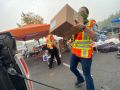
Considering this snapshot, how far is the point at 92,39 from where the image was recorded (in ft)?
18.2

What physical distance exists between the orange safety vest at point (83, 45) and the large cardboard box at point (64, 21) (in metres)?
0.48

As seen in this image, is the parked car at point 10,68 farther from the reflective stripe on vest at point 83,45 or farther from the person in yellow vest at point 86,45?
the reflective stripe on vest at point 83,45

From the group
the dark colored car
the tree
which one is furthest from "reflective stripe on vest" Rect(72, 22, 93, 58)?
the tree

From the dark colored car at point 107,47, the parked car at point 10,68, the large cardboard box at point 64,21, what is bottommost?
the dark colored car at point 107,47

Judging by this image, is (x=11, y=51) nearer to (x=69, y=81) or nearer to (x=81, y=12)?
(x=81, y=12)

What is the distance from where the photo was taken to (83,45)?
5699mm

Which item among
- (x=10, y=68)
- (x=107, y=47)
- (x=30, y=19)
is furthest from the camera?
(x=30, y=19)

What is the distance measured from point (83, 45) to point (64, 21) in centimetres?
130

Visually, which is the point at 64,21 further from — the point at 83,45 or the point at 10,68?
the point at 10,68

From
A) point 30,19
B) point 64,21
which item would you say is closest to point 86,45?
point 64,21

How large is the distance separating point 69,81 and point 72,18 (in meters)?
3.30

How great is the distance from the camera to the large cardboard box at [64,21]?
4.62 m

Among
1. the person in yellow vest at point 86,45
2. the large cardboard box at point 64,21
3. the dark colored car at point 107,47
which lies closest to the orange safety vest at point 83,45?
the person in yellow vest at point 86,45

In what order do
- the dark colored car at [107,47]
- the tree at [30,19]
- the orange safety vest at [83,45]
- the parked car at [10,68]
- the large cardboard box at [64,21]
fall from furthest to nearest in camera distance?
the tree at [30,19]
the dark colored car at [107,47]
the orange safety vest at [83,45]
the large cardboard box at [64,21]
the parked car at [10,68]
